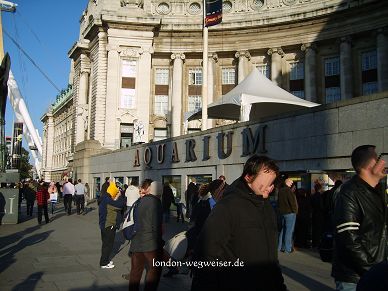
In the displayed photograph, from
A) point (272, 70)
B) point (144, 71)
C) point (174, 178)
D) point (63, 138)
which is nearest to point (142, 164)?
point (174, 178)

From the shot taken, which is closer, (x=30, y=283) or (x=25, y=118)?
(x=30, y=283)

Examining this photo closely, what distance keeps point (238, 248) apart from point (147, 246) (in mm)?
3094

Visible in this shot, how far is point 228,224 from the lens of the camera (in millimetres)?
3064

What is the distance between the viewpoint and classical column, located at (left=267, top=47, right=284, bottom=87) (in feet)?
146

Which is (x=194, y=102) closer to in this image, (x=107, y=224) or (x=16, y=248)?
(x=16, y=248)

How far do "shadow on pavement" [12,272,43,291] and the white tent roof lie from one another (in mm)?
14075

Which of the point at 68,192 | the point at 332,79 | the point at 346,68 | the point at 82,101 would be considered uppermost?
the point at 346,68

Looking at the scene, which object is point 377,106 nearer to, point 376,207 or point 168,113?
point 376,207

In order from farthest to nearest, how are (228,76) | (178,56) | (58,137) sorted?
(58,137)
(228,76)
(178,56)

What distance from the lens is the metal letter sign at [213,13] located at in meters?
25.3

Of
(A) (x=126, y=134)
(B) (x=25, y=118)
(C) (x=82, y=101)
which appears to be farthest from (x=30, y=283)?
(B) (x=25, y=118)

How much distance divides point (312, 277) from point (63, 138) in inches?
2873

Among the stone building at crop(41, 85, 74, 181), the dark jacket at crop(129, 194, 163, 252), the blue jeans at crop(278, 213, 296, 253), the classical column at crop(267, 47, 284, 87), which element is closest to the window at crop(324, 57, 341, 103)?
the classical column at crop(267, 47, 284, 87)

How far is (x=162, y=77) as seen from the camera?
48.5 meters
